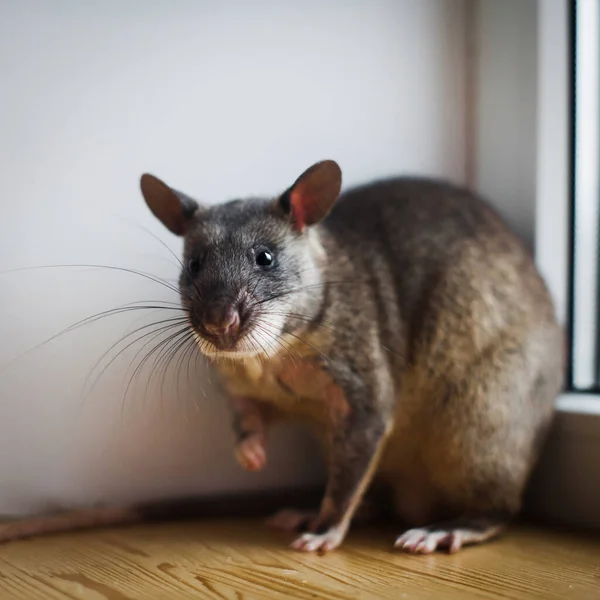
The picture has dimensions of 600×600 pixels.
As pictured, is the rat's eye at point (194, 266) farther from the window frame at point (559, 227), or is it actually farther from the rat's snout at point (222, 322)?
the window frame at point (559, 227)

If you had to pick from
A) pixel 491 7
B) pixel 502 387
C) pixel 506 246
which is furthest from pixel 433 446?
pixel 491 7

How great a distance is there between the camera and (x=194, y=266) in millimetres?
1778

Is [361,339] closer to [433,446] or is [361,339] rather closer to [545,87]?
[433,446]

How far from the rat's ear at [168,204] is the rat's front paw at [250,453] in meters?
0.55

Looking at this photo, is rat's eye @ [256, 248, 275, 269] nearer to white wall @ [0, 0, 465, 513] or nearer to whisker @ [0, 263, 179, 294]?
whisker @ [0, 263, 179, 294]

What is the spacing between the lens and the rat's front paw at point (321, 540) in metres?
1.80

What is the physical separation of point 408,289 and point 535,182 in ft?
1.89

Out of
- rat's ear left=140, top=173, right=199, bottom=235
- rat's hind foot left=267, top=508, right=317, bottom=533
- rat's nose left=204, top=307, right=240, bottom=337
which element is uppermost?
rat's ear left=140, top=173, right=199, bottom=235

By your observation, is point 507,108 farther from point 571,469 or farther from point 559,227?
point 571,469

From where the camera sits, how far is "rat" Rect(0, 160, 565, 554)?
180cm

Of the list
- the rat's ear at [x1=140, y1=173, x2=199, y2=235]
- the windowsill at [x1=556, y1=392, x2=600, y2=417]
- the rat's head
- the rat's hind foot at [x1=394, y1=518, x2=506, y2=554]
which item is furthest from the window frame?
the rat's ear at [x1=140, y1=173, x2=199, y2=235]

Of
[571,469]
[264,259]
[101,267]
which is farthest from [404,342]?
[101,267]

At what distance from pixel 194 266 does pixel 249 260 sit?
13cm

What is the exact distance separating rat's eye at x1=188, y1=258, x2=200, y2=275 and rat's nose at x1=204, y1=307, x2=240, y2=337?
0.19 m
